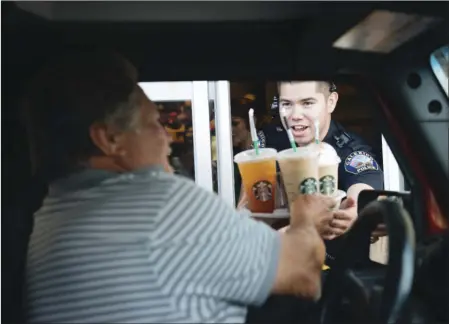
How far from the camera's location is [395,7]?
1.09 meters

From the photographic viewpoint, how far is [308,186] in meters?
1.09

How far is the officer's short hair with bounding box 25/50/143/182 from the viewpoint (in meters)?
0.95

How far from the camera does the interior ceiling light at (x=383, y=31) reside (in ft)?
3.61

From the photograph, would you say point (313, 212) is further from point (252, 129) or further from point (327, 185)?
point (252, 129)

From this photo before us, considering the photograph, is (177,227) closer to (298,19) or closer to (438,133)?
(298,19)

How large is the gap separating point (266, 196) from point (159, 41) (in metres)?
0.34

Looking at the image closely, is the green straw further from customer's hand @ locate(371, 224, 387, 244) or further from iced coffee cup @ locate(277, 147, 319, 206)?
customer's hand @ locate(371, 224, 387, 244)

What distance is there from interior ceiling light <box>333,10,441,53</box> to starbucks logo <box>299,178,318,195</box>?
26cm

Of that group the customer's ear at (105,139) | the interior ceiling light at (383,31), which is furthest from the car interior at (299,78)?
the customer's ear at (105,139)

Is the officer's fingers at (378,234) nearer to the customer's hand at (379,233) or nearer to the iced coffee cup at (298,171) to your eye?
the customer's hand at (379,233)

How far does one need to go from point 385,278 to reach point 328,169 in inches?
9.0

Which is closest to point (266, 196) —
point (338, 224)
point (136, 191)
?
point (338, 224)

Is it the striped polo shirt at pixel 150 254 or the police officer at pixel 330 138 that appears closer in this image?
the striped polo shirt at pixel 150 254

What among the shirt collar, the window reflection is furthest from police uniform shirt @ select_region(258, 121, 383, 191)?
the shirt collar
